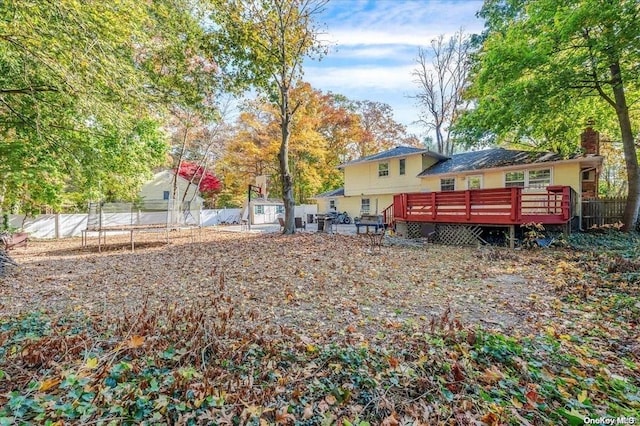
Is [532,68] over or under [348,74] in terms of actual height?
under

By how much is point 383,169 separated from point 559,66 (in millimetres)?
12035

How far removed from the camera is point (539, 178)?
14180 millimetres

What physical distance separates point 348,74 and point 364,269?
38.6ft

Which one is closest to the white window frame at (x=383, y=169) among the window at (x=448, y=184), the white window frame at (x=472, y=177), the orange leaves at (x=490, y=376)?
the window at (x=448, y=184)

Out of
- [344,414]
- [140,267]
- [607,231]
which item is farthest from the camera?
[607,231]

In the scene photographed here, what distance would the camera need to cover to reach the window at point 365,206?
2247 cm

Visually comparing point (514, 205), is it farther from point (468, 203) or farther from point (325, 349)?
point (325, 349)

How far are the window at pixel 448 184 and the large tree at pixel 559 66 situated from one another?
5060 millimetres

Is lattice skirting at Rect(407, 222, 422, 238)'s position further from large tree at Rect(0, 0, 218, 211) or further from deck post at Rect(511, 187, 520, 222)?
large tree at Rect(0, 0, 218, 211)

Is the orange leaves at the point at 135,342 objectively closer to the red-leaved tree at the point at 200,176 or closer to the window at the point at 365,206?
the window at the point at 365,206

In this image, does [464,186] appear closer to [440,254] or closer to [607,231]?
[607,231]

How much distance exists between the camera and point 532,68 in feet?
31.8

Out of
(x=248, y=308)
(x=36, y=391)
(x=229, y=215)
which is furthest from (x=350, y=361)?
(x=229, y=215)

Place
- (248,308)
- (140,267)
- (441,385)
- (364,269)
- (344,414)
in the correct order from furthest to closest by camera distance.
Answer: (140,267) → (364,269) → (248,308) → (441,385) → (344,414)
